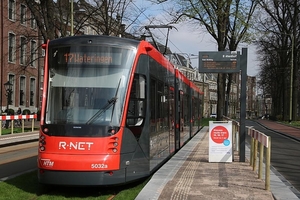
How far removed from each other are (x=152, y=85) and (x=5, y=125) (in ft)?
80.9

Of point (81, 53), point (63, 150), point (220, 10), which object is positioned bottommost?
point (63, 150)

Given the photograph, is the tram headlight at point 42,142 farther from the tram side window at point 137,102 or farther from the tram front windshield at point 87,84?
the tram side window at point 137,102

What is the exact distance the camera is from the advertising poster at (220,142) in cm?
1197

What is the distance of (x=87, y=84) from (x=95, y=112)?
0.60 meters

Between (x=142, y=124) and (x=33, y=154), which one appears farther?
(x=33, y=154)

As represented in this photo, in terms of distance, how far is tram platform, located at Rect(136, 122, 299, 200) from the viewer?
24.1 feet

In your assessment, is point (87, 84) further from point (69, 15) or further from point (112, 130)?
point (69, 15)

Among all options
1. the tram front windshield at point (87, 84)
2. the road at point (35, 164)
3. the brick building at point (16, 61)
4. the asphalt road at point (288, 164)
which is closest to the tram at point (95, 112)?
the tram front windshield at point (87, 84)

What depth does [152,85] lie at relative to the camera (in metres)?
9.52

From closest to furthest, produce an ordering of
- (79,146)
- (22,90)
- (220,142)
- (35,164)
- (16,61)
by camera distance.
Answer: (79,146) < (220,142) < (35,164) < (16,61) < (22,90)

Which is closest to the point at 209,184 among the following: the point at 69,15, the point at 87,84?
the point at 87,84

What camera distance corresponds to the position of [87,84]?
8.03 m

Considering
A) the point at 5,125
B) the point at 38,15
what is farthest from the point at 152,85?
the point at 5,125

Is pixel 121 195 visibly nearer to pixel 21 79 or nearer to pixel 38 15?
pixel 38 15
